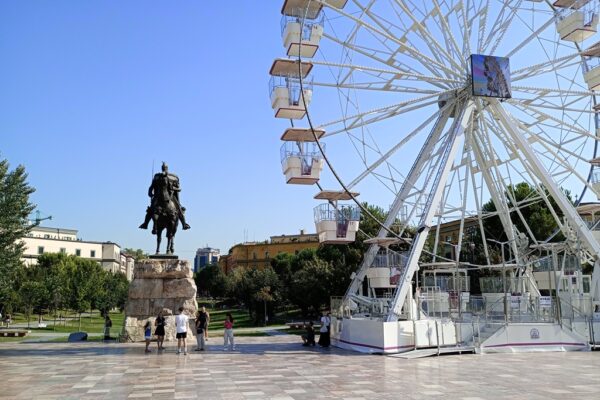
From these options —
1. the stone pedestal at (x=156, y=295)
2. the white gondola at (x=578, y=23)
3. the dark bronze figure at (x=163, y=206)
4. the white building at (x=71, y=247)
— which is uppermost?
the white gondola at (x=578, y=23)

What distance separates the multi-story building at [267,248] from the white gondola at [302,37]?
301 ft

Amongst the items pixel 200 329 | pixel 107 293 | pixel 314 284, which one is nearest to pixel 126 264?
pixel 107 293

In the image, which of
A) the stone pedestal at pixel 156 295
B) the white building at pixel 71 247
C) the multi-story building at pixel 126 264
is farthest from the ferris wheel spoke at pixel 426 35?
the multi-story building at pixel 126 264

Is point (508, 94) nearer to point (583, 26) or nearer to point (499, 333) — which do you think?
point (583, 26)

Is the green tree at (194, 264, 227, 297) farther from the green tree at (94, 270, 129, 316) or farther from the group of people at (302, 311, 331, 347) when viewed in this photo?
the group of people at (302, 311, 331, 347)

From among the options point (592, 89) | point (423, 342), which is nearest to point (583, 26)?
point (592, 89)

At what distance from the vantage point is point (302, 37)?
24062 millimetres

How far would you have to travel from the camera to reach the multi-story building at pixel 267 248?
390 feet

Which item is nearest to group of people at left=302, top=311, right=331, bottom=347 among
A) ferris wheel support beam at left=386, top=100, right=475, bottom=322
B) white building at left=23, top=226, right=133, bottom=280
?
ferris wheel support beam at left=386, top=100, right=475, bottom=322

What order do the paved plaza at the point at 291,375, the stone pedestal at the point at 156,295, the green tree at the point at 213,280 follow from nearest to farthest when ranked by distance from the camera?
the paved plaza at the point at 291,375
the stone pedestal at the point at 156,295
the green tree at the point at 213,280

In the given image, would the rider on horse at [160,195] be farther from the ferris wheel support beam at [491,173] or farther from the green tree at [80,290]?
the green tree at [80,290]

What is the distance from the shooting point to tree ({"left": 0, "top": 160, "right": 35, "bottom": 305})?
29016 mm

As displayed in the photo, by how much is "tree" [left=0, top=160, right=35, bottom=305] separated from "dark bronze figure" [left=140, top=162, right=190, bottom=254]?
913cm

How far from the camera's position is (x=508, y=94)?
2569 cm
